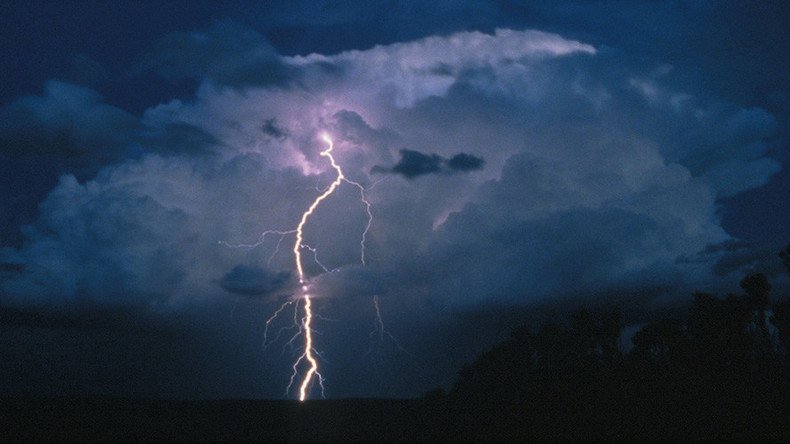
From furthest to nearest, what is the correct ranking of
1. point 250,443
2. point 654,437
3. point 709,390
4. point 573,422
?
point 709,390 → point 573,422 → point 250,443 → point 654,437

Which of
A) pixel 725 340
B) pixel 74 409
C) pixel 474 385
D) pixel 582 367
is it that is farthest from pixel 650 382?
pixel 74 409

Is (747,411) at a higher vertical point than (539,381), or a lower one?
lower

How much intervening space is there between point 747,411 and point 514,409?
86.8ft

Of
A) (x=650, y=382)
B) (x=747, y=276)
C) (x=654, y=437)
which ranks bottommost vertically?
(x=654, y=437)

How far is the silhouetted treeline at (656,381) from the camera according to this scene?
40.1 meters

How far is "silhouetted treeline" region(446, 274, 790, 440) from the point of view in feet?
131

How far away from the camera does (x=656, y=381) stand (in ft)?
205

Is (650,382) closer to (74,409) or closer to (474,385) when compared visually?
(474,385)

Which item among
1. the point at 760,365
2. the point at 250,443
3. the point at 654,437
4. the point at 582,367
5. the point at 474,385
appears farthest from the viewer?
the point at 474,385

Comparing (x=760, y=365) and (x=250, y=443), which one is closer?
(x=250, y=443)

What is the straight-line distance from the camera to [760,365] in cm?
5728

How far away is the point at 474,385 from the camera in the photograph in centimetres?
9912

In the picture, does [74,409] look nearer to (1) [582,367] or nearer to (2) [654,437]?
(1) [582,367]

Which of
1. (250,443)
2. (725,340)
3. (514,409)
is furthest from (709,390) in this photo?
(250,443)
